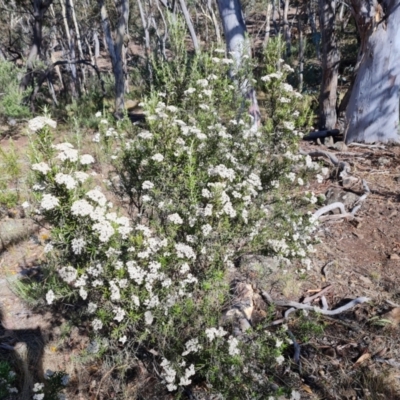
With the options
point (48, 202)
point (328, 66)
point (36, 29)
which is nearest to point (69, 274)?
point (48, 202)

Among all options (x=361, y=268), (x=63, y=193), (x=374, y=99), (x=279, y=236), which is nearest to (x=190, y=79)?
(x=279, y=236)

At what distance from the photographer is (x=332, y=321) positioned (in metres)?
3.49

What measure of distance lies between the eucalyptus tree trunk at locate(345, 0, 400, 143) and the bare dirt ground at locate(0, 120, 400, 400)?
61.7 inches

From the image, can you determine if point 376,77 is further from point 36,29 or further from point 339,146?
point 36,29

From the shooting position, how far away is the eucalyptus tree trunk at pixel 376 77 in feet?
19.1

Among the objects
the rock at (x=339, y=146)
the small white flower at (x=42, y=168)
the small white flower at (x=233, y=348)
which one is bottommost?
the rock at (x=339, y=146)

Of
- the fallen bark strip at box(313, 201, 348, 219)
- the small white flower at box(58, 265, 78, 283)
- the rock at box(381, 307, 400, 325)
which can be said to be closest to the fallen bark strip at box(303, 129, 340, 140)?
the fallen bark strip at box(313, 201, 348, 219)

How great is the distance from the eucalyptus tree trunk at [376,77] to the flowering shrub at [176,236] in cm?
373

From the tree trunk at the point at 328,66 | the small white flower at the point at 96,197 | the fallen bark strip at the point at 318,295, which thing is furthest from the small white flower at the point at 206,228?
the tree trunk at the point at 328,66

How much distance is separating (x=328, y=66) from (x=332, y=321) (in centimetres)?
506

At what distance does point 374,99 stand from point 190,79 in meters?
3.88

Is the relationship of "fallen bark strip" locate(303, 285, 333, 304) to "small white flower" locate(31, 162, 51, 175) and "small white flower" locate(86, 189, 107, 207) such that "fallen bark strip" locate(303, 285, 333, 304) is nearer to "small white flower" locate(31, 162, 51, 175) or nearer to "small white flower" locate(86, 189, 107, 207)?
"small white flower" locate(86, 189, 107, 207)

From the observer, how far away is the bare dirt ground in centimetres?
293

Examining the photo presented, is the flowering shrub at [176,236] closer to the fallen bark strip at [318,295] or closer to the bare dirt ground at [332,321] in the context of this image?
the bare dirt ground at [332,321]
